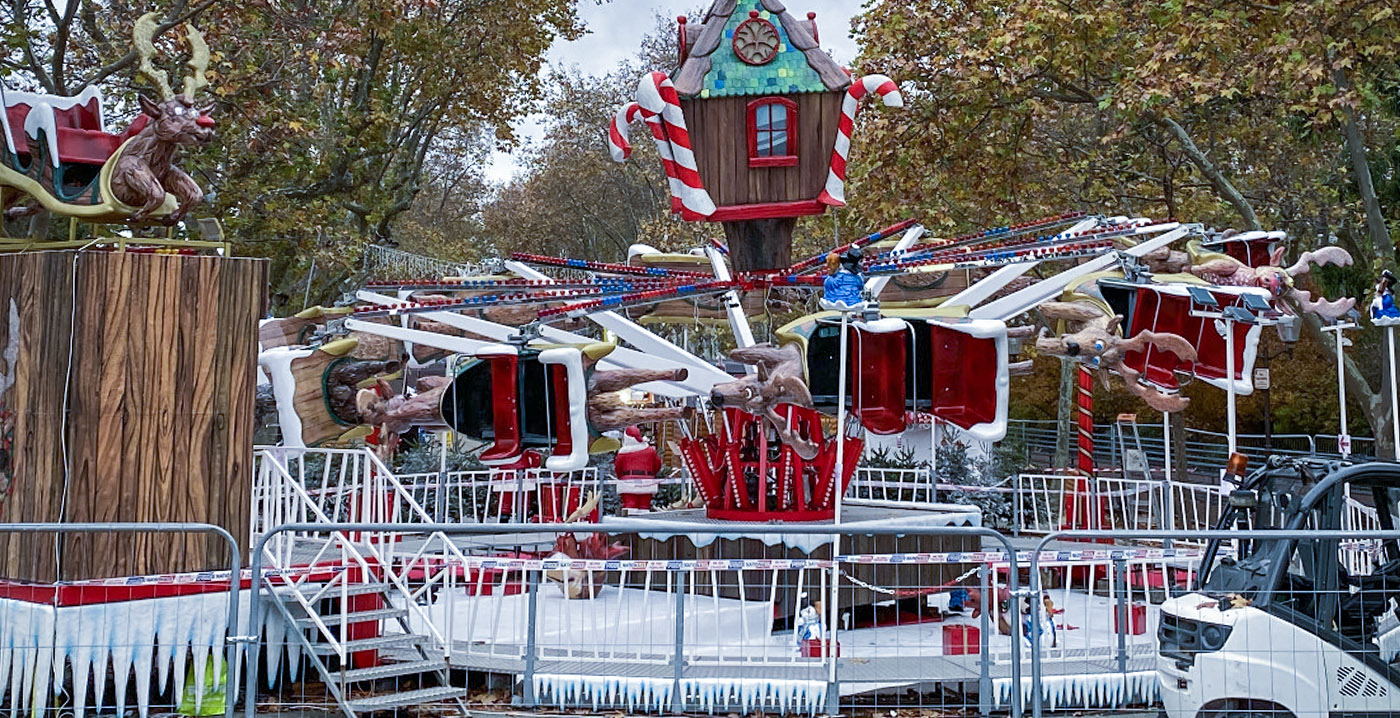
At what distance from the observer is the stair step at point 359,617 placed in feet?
30.7

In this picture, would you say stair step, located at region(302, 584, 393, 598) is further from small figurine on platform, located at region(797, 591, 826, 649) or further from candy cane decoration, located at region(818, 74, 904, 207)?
candy cane decoration, located at region(818, 74, 904, 207)

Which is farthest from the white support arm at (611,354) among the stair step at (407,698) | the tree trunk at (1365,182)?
the tree trunk at (1365,182)

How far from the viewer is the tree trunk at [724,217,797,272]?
12.9m

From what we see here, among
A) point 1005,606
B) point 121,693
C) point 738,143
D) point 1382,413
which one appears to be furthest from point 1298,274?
point 121,693

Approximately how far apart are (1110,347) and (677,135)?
4.46m

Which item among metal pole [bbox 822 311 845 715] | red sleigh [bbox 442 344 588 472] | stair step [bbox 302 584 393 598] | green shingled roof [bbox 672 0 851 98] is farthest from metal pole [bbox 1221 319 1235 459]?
stair step [bbox 302 584 393 598]

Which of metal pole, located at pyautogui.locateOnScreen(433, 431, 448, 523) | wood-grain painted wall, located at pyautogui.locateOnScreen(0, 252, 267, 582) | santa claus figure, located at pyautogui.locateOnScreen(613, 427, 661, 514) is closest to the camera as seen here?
wood-grain painted wall, located at pyautogui.locateOnScreen(0, 252, 267, 582)

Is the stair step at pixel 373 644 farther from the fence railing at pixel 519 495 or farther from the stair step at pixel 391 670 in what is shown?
the fence railing at pixel 519 495

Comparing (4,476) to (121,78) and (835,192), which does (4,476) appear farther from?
(121,78)

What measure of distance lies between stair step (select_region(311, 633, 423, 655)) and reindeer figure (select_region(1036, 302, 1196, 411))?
5.13m

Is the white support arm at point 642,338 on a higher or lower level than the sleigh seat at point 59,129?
lower

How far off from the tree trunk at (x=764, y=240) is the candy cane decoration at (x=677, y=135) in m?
0.48

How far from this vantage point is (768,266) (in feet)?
42.8

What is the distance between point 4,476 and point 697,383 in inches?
202
